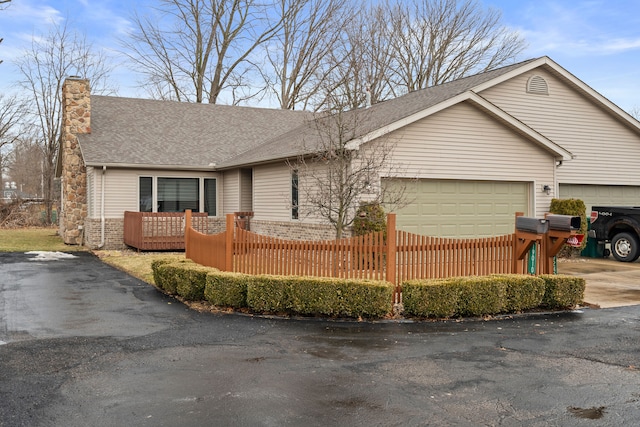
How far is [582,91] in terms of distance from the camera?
61.4ft

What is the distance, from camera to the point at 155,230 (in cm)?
Result: 1870

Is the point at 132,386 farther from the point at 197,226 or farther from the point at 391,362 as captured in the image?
the point at 197,226

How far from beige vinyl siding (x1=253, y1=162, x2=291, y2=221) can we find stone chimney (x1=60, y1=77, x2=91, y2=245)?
727 cm

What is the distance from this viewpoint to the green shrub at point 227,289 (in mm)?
9086

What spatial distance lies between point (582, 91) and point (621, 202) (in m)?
4.15

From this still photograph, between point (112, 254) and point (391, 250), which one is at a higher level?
point (391, 250)

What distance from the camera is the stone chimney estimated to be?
21.1 meters

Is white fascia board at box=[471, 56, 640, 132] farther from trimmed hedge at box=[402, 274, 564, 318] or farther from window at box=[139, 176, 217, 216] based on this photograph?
window at box=[139, 176, 217, 216]

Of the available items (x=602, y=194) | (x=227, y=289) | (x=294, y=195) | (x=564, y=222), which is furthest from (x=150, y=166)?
(x=602, y=194)

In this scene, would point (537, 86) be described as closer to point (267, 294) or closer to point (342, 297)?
point (342, 297)

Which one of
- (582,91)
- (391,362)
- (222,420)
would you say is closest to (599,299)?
(391,362)

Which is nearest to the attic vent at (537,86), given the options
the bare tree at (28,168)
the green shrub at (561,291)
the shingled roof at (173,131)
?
the shingled roof at (173,131)

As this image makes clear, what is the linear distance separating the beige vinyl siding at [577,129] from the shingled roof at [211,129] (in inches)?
39.6

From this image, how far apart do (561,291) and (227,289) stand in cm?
545
